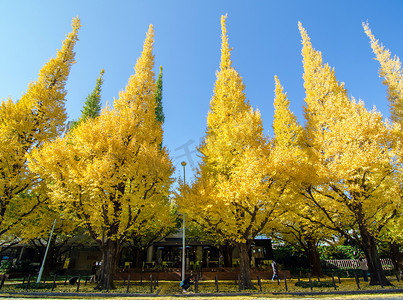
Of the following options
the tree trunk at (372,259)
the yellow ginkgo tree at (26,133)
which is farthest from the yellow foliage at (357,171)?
the yellow ginkgo tree at (26,133)

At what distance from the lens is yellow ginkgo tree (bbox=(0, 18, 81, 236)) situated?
13.0 m

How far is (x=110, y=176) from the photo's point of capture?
11047mm

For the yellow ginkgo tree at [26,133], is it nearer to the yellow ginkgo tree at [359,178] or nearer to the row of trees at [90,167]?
the row of trees at [90,167]

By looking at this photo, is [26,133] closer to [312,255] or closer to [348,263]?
[312,255]

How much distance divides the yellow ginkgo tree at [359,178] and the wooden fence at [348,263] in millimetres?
10480

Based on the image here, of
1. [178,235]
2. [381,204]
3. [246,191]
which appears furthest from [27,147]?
[381,204]

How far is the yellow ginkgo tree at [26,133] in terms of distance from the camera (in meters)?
13.0

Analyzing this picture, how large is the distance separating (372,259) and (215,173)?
1008 cm

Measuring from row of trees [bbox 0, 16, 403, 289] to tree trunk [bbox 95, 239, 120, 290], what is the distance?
0.05 m

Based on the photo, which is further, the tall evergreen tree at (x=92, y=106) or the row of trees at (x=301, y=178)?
the tall evergreen tree at (x=92, y=106)

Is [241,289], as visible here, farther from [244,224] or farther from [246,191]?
[246,191]

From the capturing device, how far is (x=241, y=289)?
10734mm

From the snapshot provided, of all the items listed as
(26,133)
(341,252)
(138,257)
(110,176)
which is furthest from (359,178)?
(26,133)

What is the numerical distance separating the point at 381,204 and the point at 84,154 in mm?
17107
